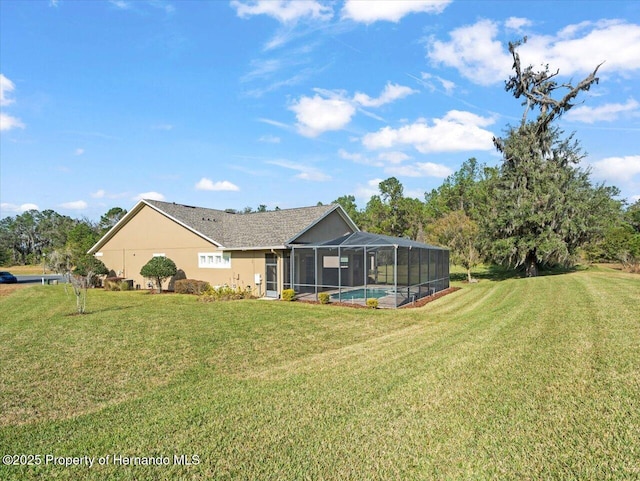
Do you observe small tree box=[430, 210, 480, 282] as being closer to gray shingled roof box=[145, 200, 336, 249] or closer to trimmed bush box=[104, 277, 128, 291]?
gray shingled roof box=[145, 200, 336, 249]

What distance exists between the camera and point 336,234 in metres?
22.1

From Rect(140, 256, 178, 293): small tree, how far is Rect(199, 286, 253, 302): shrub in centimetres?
331

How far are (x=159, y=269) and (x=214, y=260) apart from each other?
3.03 metres

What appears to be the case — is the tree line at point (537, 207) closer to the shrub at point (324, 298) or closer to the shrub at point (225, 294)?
the shrub at point (225, 294)

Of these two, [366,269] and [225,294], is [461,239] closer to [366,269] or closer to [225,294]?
[366,269]

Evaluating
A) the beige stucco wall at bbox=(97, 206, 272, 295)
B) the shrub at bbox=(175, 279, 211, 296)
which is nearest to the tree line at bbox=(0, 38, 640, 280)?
the beige stucco wall at bbox=(97, 206, 272, 295)

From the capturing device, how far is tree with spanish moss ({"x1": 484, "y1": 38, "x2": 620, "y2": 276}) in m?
22.9

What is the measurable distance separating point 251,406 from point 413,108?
63.0 ft

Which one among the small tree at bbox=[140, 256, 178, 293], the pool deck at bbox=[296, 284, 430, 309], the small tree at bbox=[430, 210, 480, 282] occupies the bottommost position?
the pool deck at bbox=[296, 284, 430, 309]

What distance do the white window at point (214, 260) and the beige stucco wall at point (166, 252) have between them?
0.17 metres

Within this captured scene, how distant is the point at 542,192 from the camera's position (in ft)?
76.1

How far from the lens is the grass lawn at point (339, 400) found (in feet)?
11.3

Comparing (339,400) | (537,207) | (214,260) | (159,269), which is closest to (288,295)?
(214,260)

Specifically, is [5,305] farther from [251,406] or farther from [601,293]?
[601,293]
